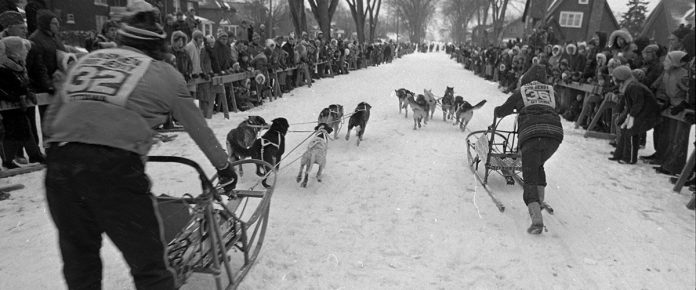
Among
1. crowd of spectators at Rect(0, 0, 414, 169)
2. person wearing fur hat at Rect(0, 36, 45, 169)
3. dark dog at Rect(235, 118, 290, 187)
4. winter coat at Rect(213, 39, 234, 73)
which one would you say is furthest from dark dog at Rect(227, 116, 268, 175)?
winter coat at Rect(213, 39, 234, 73)

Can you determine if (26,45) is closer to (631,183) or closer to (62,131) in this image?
(62,131)

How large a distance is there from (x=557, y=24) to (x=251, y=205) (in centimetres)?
3591

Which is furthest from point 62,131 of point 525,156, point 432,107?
point 432,107

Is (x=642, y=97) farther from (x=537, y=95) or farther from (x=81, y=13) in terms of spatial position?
(x=81, y=13)

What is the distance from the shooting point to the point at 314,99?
41.0 feet

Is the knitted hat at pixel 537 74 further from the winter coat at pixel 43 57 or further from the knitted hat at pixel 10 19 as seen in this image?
the knitted hat at pixel 10 19

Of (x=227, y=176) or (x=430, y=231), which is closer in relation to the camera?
(x=227, y=176)

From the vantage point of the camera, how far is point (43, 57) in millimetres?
5977

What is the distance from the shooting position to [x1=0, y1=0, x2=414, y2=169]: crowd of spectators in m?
5.36

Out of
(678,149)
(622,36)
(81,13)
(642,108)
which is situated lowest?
(678,149)

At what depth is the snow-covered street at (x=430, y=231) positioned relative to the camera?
133 inches

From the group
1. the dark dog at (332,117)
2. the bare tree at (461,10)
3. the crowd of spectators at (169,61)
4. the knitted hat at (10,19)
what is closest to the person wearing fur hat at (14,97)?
the crowd of spectators at (169,61)

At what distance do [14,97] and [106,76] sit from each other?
4449 mm

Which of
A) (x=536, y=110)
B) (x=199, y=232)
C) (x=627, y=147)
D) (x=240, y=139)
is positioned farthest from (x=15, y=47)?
(x=627, y=147)
